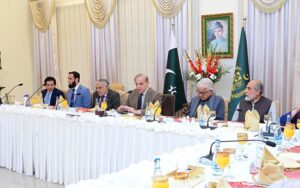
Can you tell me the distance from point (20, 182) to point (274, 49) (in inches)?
158

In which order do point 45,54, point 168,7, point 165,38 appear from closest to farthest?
point 168,7 < point 165,38 < point 45,54

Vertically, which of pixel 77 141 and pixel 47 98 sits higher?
pixel 47 98

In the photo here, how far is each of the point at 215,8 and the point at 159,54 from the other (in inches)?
50.8

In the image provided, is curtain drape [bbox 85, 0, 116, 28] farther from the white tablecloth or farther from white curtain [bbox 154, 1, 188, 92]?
the white tablecloth

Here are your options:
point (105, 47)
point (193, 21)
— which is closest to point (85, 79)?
point (105, 47)

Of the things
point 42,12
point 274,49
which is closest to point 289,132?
point 274,49

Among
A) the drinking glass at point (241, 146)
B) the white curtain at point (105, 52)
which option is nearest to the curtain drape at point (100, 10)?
the white curtain at point (105, 52)

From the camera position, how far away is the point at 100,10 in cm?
770

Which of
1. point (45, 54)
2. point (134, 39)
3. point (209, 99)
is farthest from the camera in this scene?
point (45, 54)

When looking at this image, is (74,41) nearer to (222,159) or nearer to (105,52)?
(105,52)

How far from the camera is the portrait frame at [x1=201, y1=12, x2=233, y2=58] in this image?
20.9 ft

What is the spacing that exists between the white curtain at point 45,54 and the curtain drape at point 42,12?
0.11 metres

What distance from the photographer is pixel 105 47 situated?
25.7ft

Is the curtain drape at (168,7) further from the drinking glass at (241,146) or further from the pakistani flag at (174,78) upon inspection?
the drinking glass at (241,146)
